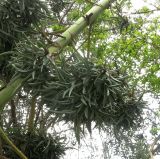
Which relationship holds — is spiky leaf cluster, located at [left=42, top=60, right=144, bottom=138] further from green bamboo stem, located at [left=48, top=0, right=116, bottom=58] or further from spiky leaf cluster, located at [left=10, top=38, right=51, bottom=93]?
green bamboo stem, located at [left=48, top=0, right=116, bottom=58]

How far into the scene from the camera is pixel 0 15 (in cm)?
346

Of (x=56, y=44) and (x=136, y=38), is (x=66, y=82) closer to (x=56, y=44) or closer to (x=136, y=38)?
(x=56, y=44)

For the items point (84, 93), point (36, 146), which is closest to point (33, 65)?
point (84, 93)

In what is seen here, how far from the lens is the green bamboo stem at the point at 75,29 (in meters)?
3.32

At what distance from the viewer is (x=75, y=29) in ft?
12.0

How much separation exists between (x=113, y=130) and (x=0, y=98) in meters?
0.98

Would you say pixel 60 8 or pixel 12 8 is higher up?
pixel 60 8

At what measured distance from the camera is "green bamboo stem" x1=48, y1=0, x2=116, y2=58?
3.32 meters

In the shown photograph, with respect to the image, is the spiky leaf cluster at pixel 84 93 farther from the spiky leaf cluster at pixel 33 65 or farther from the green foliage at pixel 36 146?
the green foliage at pixel 36 146

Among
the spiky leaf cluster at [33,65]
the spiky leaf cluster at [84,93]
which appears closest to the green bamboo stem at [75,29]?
the spiky leaf cluster at [33,65]

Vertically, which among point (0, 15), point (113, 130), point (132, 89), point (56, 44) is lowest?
point (113, 130)

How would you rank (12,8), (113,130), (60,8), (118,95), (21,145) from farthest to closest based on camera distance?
(60,8) → (21,145) → (12,8) → (113,130) → (118,95)

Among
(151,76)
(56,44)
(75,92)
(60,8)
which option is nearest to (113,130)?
(75,92)

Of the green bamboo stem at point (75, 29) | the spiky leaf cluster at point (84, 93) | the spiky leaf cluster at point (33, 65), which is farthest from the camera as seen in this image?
the green bamboo stem at point (75, 29)
